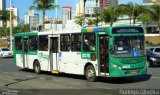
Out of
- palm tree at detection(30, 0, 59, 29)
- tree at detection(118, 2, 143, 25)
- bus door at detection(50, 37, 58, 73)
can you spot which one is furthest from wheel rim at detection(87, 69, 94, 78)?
tree at detection(118, 2, 143, 25)

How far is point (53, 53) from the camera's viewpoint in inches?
902

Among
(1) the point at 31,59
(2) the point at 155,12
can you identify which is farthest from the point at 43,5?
(1) the point at 31,59

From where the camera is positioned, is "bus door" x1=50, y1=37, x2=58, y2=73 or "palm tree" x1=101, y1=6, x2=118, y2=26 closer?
"bus door" x1=50, y1=37, x2=58, y2=73

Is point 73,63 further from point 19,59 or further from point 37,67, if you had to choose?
point 19,59

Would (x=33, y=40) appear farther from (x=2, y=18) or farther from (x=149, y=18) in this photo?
(x=2, y=18)

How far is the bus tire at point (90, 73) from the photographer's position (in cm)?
1912

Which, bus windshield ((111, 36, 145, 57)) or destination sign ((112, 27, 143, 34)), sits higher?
destination sign ((112, 27, 143, 34))

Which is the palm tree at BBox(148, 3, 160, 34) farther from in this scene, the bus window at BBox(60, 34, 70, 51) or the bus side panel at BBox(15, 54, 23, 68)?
the bus window at BBox(60, 34, 70, 51)

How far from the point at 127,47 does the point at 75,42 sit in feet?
11.4

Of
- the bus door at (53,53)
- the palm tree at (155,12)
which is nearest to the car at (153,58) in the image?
the bus door at (53,53)

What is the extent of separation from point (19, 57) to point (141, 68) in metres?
11.3

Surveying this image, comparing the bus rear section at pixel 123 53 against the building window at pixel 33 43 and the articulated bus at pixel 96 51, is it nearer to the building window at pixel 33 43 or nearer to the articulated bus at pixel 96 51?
the articulated bus at pixel 96 51

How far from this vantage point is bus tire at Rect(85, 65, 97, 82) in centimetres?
1912

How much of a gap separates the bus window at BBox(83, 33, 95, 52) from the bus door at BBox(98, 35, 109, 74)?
574mm
